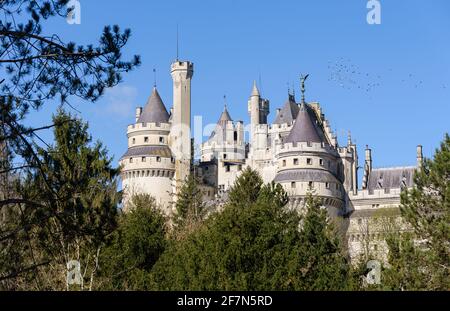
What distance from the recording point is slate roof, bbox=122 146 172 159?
76.4m

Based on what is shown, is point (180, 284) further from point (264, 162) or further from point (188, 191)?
point (264, 162)

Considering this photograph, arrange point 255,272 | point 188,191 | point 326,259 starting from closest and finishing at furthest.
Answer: point 255,272 → point 326,259 → point 188,191

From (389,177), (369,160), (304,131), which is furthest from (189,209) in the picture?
(369,160)

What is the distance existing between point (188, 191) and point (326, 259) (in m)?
30.1

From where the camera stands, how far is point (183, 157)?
76.3 m

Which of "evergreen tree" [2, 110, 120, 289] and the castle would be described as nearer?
"evergreen tree" [2, 110, 120, 289]

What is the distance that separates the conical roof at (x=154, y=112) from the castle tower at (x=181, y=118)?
137cm

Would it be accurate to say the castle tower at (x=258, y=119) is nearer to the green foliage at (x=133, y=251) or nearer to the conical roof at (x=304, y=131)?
the conical roof at (x=304, y=131)

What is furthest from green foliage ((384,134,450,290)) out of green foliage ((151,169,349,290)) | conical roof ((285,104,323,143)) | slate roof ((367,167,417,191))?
slate roof ((367,167,417,191))

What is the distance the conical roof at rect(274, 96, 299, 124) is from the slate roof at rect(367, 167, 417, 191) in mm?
7927

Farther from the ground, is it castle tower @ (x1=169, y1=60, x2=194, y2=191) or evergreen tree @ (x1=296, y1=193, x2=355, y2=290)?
castle tower @ (x1=169, y1=60, x2=194, y2=191)

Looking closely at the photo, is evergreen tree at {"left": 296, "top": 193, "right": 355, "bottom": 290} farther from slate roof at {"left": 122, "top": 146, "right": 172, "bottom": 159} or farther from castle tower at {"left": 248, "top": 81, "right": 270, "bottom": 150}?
castle tower at {"left": 248, "top": 81, "right": 270, "bottom": 150}

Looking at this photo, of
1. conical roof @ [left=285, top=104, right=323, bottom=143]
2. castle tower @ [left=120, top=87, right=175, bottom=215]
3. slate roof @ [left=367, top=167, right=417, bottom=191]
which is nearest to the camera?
conical roof @ [left=285, top=104, right=323, bottom=143]
